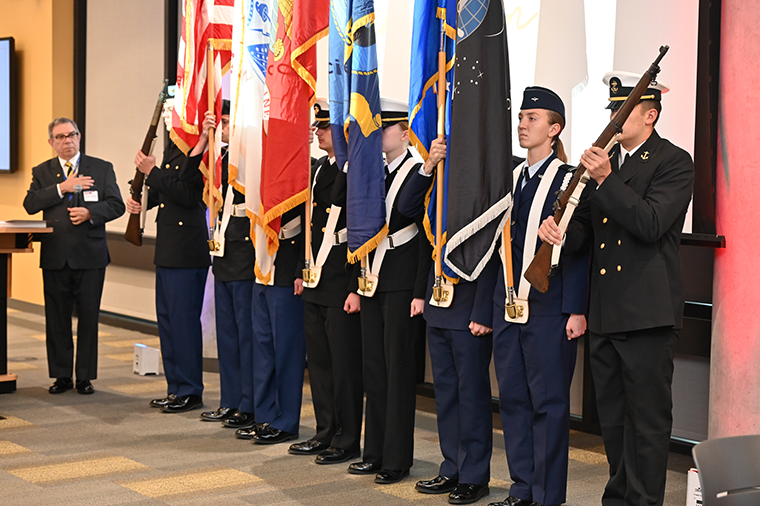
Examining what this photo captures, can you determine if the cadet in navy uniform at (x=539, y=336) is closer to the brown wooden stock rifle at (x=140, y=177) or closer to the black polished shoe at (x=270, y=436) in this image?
the black polished shoe at (x=270, y=436)

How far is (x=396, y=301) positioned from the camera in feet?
13.4

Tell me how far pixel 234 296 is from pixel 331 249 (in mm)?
936

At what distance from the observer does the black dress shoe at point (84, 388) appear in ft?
19.8

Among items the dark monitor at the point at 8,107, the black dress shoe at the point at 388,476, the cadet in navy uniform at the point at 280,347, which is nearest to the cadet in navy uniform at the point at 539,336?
the black dress shoe at the point at 388,476

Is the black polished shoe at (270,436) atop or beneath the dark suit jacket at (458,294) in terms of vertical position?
beneath

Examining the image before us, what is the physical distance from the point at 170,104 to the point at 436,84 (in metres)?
2.24

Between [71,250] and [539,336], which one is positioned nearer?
[539,336]

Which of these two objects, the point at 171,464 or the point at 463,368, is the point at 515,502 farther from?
the point at 171,464

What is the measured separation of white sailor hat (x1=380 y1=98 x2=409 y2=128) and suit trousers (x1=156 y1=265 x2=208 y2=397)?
1932mm

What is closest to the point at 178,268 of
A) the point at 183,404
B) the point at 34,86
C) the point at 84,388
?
the point at 183,404

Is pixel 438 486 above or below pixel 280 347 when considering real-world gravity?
below

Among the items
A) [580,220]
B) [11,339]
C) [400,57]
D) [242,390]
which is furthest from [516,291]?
[11,339]

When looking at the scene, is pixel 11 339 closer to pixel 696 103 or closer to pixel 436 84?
pixel 436 84

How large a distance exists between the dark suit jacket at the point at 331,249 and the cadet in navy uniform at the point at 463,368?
498mm
